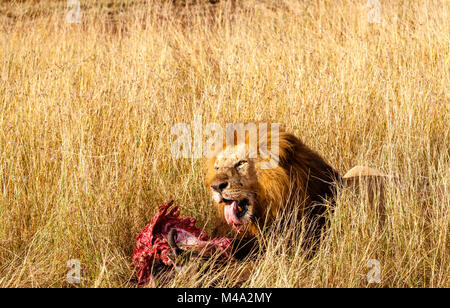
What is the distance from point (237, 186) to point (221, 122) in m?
1.46

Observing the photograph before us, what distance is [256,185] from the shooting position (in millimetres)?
3418

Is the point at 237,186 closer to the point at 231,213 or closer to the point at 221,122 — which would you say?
the point at 231,213

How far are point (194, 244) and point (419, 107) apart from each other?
2.40 metres

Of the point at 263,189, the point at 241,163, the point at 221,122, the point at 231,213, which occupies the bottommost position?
the point at 231,213

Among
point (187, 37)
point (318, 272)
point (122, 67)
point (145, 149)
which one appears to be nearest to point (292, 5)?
point (187, 37)

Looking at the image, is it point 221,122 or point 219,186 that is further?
point 221,122

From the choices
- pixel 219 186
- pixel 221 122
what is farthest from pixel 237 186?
pixel 221 122

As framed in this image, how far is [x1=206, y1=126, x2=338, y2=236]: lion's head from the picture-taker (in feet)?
11.1

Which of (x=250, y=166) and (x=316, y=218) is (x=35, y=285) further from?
(x=316, y=218)

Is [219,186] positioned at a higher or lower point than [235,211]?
higher

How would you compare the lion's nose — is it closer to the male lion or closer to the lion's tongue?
the male lion

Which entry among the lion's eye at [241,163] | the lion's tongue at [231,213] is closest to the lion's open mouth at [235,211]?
the lion's tongue at [231,213]

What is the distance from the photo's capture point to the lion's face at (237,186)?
11.1 feet

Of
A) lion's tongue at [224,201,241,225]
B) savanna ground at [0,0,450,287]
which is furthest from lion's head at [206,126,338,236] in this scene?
savanna ground at [0,0,450,287]
